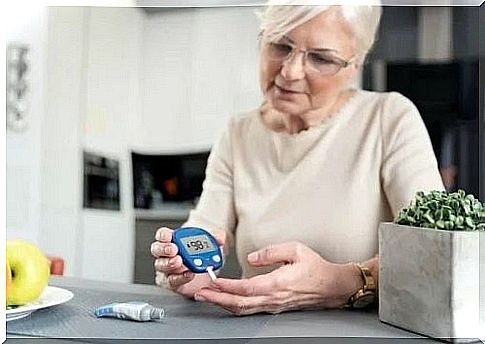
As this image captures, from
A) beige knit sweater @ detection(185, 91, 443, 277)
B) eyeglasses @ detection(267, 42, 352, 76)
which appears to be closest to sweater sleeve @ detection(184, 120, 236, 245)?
beige knit sweater @ detection(185, 91, 443, 277)

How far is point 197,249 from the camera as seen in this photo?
36.0 inches

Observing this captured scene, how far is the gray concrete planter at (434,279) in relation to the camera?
79 centimetres

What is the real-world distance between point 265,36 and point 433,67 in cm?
20

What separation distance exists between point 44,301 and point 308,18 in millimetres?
447

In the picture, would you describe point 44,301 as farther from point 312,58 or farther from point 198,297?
point 312,58

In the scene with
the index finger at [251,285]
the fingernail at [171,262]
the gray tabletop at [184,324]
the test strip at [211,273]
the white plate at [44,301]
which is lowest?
the gray tabletop at [184,324]

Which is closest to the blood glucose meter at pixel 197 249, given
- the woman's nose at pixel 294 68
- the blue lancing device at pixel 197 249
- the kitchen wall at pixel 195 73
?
the blue lancing device at pixel 197 249

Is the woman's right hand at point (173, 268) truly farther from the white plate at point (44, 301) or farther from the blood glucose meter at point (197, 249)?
the white plate at point (44, 301)

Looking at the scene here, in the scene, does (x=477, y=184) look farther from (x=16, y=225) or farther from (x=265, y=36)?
(x=16, y=225)

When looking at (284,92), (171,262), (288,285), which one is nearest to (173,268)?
(171,262)

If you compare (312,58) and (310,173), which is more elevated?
(312,58)

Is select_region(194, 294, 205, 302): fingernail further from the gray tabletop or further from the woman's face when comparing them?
the woman's face

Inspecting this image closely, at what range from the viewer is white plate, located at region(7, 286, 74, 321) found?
88cm

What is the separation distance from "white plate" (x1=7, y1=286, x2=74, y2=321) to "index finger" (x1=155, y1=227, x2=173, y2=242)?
0.40ft
